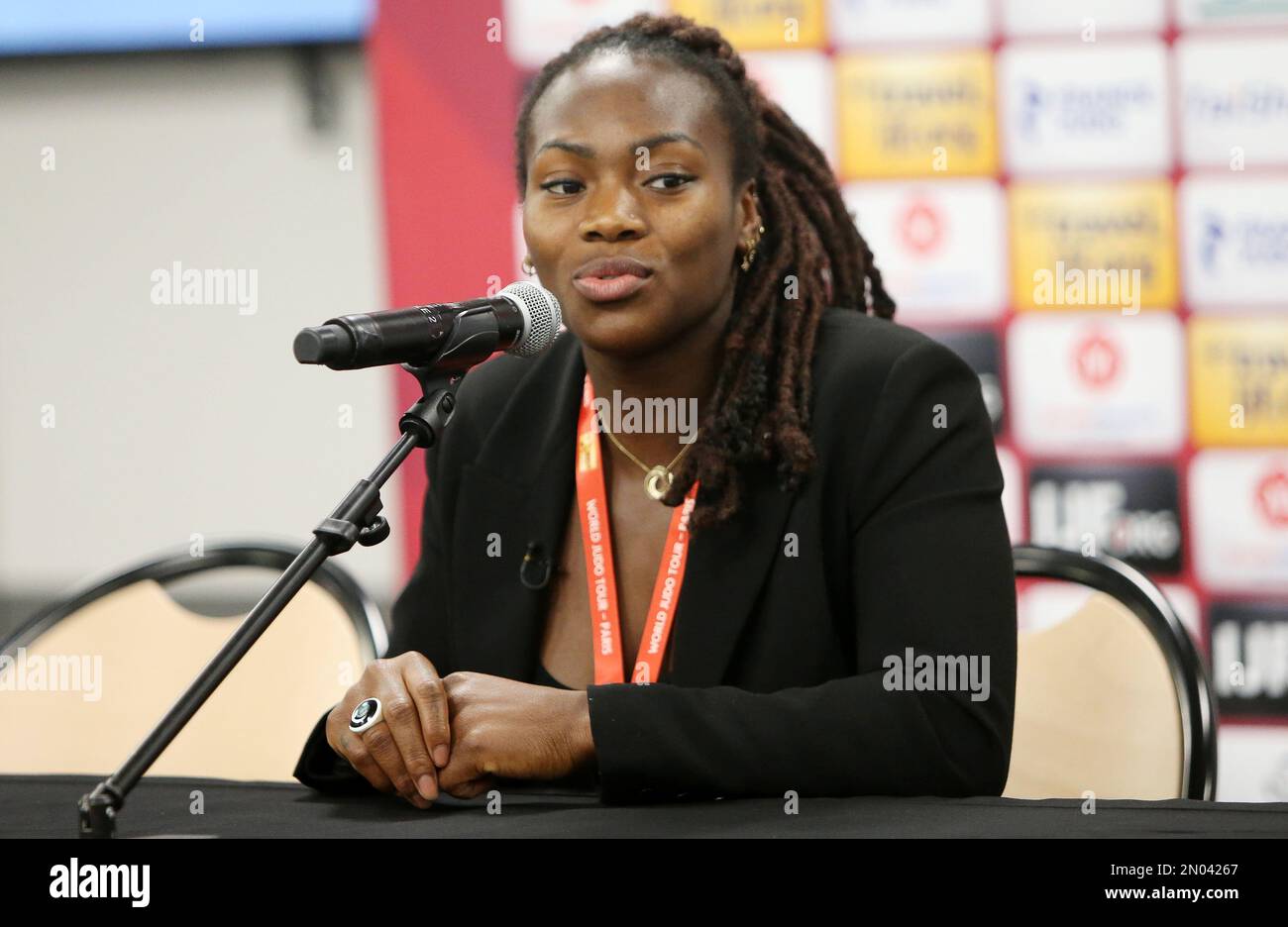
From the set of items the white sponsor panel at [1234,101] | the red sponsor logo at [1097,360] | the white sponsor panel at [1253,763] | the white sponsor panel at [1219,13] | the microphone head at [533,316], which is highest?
the white sponsor panel at [1219,13]

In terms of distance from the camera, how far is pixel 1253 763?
306cm

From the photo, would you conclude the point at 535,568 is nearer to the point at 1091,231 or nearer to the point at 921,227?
the point at 921,227

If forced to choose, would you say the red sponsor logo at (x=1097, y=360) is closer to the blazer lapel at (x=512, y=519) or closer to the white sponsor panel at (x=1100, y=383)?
the white sponsor panel at (x=1100, y=383)

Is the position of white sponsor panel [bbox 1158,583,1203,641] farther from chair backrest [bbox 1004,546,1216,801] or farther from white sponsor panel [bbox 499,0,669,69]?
white sponsor panel [bbox 499,0,669,69]

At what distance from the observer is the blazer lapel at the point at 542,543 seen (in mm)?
1628

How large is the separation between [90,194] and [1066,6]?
244 centimetres

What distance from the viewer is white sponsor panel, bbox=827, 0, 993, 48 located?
10.2 feet

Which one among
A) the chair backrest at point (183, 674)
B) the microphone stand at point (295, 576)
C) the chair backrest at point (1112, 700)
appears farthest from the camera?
the chair backrest at point (183, 674)

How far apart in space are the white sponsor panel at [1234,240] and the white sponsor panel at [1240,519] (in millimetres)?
334

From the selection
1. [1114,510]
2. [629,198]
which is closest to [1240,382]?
[1114,510]

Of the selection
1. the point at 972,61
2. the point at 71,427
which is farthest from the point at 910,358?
the point at 71,427

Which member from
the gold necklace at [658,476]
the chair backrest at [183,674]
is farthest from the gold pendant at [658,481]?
the chair backrest at [183,674]

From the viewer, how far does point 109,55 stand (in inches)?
145
